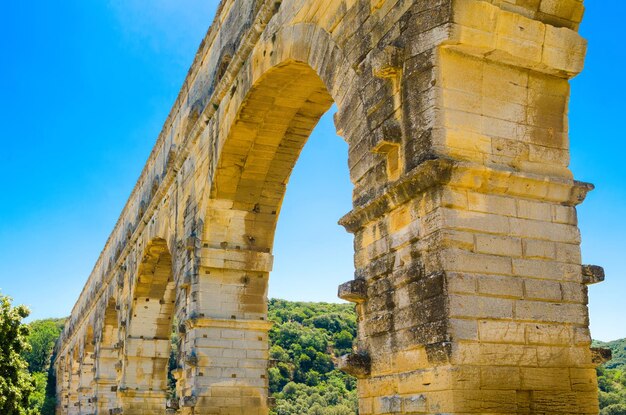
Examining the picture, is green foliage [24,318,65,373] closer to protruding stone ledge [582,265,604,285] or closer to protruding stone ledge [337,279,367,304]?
protruding stone ledge [337,279,367,304]

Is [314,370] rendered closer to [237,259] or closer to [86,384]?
[86,384]

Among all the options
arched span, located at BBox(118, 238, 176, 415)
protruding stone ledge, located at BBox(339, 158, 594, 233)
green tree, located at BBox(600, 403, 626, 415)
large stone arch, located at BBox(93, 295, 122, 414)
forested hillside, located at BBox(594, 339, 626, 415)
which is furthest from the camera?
forested hillside, located at BBox(594, 339, 626, 415)

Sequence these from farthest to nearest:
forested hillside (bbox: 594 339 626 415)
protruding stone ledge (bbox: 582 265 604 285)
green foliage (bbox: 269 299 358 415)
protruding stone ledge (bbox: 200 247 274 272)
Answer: green foliage (bbox: 269 299 358 415) < forested hillside (bbox: 594 339 626 415) < protruding stone ledge (bbox: 200 247 274 272) < protruding stone ledge (bbox: 582 265 604 285)

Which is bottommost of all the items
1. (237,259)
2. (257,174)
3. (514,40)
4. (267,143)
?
(237,259)

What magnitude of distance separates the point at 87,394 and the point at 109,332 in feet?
15.0

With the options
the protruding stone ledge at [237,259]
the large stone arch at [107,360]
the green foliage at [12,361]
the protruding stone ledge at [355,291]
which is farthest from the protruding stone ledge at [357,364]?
the green foliage at [12,361]

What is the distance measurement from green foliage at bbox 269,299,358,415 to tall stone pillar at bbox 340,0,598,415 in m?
29.0

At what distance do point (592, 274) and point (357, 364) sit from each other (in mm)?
1885

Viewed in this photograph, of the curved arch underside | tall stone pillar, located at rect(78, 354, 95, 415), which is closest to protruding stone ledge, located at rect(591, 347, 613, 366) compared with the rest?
the curved arch underside

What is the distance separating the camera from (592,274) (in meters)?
5.04

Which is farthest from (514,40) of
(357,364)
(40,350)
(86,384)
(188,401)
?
(40,350)

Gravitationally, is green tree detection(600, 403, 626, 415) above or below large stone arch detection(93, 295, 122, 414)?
below

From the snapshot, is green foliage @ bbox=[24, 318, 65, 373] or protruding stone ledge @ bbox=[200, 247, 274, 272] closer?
protruding stone ledge @ bbox=[200, 247, 274, 272]

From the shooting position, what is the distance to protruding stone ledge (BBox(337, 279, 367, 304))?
542 cm
